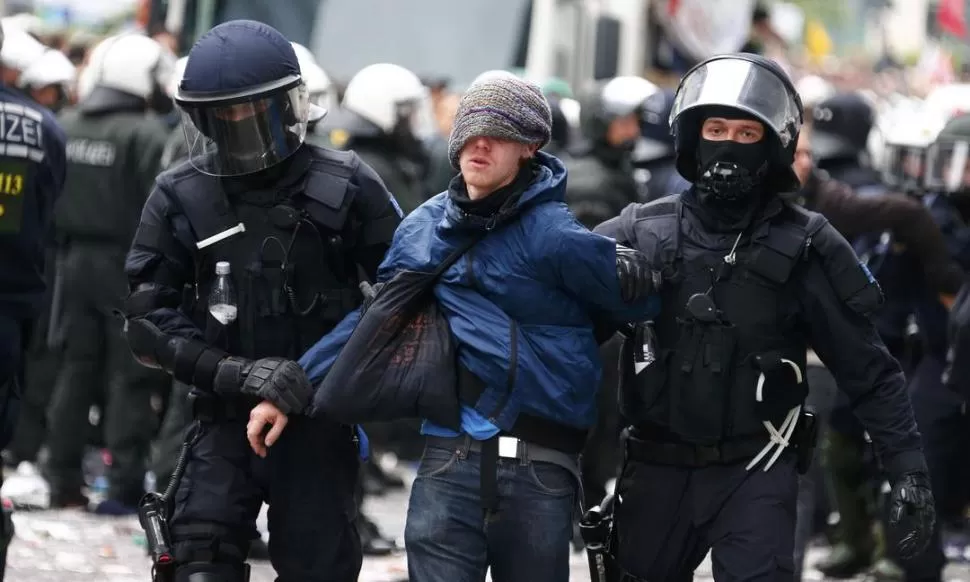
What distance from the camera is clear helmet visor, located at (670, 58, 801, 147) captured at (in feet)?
18.4

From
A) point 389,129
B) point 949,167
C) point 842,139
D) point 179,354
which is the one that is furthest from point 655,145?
point 179,354

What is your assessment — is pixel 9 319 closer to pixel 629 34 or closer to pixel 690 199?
pixel 690 199

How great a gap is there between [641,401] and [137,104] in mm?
5579

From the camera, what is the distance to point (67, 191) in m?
10.4

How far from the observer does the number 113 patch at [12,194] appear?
263 inches

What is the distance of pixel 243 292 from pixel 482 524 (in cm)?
107

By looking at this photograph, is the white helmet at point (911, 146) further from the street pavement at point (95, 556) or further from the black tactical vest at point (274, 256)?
the black tactical vest at point (274, 256)

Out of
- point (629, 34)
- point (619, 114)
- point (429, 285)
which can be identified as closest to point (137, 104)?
point (619, 114)

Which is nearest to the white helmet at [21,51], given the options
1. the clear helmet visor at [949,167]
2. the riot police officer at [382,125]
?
the riot police officer at [382,125]

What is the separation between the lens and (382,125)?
34.9ft

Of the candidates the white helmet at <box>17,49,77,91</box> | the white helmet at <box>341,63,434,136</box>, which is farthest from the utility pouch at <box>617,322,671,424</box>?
Answer: the white helmet at <box>17,49,77,91</box>

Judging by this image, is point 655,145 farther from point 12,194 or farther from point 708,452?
point 708,452

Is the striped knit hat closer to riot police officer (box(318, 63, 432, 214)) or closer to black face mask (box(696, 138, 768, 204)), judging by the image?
black face mask (box(696, 138, 768, 204))

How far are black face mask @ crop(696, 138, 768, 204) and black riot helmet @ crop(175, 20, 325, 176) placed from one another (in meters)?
1.21
